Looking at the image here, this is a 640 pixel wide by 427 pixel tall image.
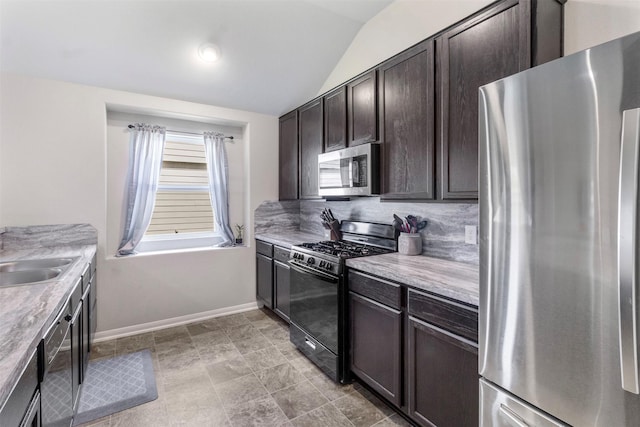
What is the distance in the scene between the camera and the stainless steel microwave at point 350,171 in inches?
93.6

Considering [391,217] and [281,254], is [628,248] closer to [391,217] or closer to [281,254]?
[391,217]

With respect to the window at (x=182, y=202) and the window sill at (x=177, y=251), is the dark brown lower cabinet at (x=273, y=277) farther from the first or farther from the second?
the window at (x=182, y=202)

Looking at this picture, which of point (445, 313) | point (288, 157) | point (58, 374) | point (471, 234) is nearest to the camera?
point (58, 374)

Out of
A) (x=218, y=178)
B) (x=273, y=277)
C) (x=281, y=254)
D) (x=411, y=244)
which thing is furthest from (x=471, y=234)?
(x=218, y=178)

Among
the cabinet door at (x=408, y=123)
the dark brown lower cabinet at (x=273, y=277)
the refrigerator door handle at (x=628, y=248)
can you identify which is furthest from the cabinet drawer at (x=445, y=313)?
the dark brown lower cabinet at (x=273, y=277)

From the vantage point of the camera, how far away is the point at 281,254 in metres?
3.19

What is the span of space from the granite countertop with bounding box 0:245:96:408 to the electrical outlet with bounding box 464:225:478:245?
223 cm

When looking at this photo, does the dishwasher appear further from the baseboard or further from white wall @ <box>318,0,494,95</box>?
white wall @ <box>318,0,494,95</box>

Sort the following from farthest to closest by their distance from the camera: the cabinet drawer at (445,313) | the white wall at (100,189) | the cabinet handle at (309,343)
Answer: the white wall at (100,189), the cabinet handle at (309,343), the cabinet drawer at (445,313)

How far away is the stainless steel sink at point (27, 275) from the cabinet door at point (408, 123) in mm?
2258

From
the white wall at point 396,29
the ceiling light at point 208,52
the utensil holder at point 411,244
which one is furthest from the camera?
the ceiling light at point 208,52

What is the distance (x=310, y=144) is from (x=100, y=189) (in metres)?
2.09

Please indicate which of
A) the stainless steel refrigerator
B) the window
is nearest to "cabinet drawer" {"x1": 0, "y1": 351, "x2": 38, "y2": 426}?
the stainless steel refrigerator

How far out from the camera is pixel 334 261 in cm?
225
